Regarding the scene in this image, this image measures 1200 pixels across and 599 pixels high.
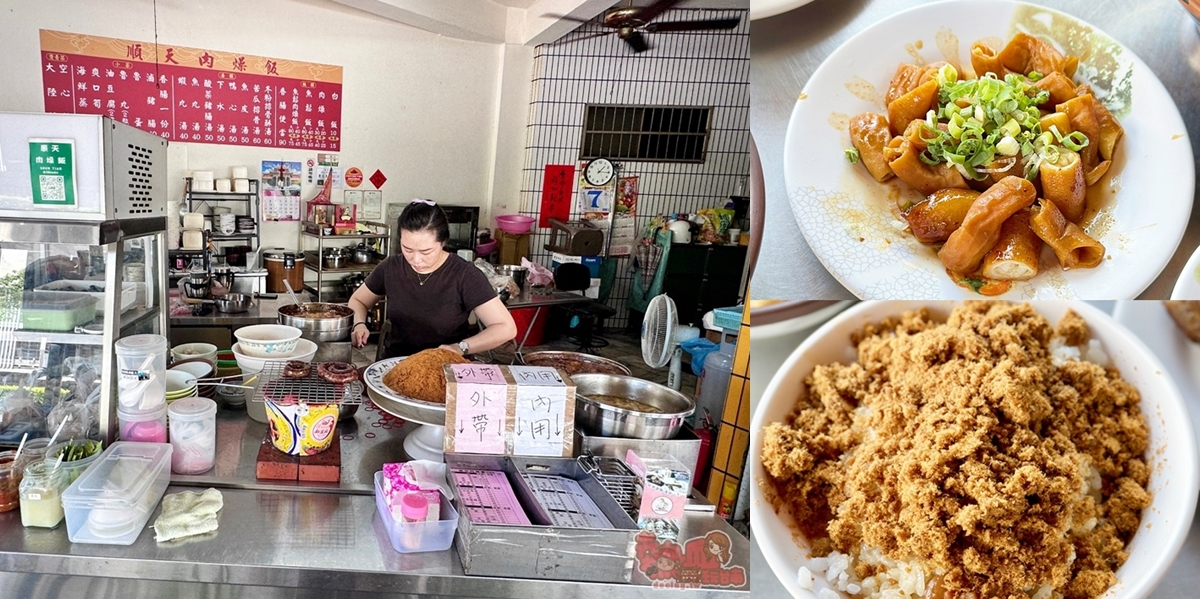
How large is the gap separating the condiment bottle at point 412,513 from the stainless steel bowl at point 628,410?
43 centimetres

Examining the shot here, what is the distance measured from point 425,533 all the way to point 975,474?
0.92 metres

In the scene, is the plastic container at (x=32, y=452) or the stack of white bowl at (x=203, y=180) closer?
the plastic container at (x=32, y=452)

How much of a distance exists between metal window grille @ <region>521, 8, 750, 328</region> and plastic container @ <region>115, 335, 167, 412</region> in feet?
5.52

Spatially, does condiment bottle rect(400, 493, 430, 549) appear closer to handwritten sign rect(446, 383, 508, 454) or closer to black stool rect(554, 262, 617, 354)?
handwritten sign rect(446, 383, 508, 454)

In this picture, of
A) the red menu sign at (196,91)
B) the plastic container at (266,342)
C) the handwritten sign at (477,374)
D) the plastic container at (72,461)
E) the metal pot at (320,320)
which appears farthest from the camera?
the metal pot at (320,320)

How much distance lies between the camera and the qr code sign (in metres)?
1.36

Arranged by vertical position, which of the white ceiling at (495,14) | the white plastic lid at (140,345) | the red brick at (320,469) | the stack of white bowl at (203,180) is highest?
the white ceiling at (495,14)

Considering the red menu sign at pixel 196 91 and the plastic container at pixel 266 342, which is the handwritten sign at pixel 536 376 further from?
the red menu sign at pixel 196 91

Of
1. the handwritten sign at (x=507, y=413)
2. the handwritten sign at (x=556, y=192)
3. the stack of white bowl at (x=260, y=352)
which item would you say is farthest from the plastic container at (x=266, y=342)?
the handwritten sign at (x=556, y=192)

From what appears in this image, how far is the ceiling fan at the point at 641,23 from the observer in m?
2.91

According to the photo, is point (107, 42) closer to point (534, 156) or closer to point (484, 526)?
point (534, 156)

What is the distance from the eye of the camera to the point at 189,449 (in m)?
1.40

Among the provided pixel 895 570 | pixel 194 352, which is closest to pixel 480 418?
pixel 895 570

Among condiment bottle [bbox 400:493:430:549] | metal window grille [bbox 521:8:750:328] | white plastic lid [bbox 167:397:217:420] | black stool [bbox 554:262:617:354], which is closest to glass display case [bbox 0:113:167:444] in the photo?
white plastic lid [bbox 167:397:217:420]
